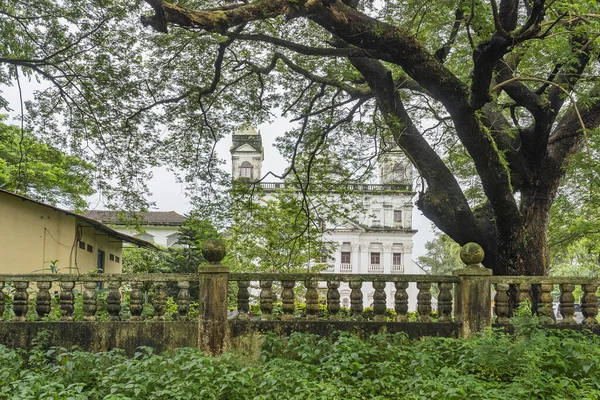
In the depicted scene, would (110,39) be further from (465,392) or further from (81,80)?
(465,392)

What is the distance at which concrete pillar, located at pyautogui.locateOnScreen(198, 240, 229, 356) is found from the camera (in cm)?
793

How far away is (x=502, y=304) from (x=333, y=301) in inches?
105

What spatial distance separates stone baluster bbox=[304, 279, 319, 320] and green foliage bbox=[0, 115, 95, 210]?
258 inches

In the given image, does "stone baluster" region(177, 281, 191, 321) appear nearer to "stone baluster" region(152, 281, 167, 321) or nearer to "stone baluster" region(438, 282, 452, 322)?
"stone baluster" region(152, 281, 167, 321)

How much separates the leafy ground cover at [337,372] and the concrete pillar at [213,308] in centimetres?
59

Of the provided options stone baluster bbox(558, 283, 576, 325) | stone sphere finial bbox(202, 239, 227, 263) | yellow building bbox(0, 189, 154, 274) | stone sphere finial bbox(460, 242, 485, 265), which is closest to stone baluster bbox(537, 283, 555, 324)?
stone baluster bbox(558, 283, 576, 325)

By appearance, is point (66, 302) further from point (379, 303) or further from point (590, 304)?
point (590, 304)

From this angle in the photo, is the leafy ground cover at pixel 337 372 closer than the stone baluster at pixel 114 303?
Yes

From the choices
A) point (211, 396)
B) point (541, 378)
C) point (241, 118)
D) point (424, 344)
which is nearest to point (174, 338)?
point (211, 396)

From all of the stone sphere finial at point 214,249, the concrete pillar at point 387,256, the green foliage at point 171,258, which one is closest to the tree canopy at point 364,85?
the stone sphere finial at point 214,249

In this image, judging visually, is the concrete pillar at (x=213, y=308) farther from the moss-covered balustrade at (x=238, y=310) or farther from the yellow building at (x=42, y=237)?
the yellow building at (x=42, y=237)

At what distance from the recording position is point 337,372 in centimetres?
636

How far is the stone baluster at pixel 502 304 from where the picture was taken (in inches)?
327

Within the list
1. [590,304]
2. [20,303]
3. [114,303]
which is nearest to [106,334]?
[114,303]
